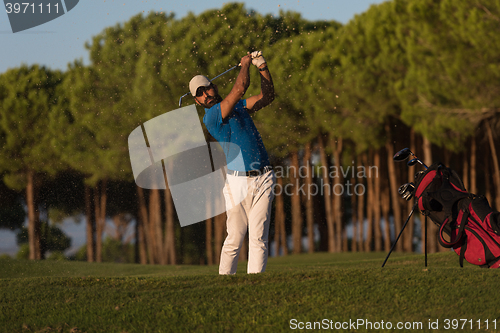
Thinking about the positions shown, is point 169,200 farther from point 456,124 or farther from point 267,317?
point 267,317

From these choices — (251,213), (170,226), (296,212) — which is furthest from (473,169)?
(251,213)

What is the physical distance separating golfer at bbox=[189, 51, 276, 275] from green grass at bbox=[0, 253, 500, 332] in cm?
43

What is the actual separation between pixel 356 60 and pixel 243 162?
14.3 m

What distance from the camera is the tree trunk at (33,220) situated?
80.0ft

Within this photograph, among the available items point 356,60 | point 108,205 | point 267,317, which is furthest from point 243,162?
point 108,205

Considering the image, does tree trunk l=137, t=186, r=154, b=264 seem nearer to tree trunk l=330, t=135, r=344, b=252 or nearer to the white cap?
tree trunk l=330, t=135, r=344, b=252

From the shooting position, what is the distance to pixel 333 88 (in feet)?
64.3

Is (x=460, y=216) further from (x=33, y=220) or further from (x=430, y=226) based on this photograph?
(x=33, y=220)

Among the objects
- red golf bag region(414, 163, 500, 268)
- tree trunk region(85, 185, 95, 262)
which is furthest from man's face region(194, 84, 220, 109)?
tree trunk region(85, 185, 95, 262)

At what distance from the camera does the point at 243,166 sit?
562 cm

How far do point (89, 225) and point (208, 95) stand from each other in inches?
857

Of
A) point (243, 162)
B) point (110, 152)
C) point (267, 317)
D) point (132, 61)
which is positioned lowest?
point (267, 317)

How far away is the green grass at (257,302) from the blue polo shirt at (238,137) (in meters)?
1.09

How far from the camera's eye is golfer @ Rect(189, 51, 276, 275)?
561cm
